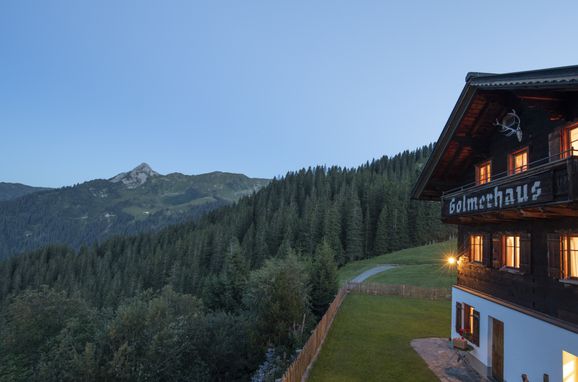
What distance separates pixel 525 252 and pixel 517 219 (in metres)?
1.26

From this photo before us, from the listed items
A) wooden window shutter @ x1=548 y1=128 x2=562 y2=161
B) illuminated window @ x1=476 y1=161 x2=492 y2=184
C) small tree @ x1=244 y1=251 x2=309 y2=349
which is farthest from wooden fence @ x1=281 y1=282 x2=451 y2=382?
wooden window shutter @ x1=548 y1=128 x2=562 y2=161

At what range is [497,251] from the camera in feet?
48.5

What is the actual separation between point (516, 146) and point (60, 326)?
46520mm

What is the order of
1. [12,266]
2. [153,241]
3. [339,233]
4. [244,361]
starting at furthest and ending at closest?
[153,241], [12,266], [339,233], [244,361]

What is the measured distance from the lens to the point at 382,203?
9888cm

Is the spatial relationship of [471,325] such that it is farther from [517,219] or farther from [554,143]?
[554,143]

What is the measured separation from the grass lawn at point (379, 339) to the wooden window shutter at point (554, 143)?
996 cm

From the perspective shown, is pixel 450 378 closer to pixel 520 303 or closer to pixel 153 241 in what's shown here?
pixel 520 303

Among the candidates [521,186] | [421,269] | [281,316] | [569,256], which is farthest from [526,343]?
[421,269]

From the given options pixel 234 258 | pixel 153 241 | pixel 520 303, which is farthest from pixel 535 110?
pixel 153 241

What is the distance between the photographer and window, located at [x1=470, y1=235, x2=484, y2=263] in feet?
54.5

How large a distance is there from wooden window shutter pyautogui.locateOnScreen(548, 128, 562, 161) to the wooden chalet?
3cm

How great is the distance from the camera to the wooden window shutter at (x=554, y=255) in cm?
1086

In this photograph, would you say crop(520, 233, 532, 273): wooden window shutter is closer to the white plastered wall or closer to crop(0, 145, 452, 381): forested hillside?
the white plastered wall
